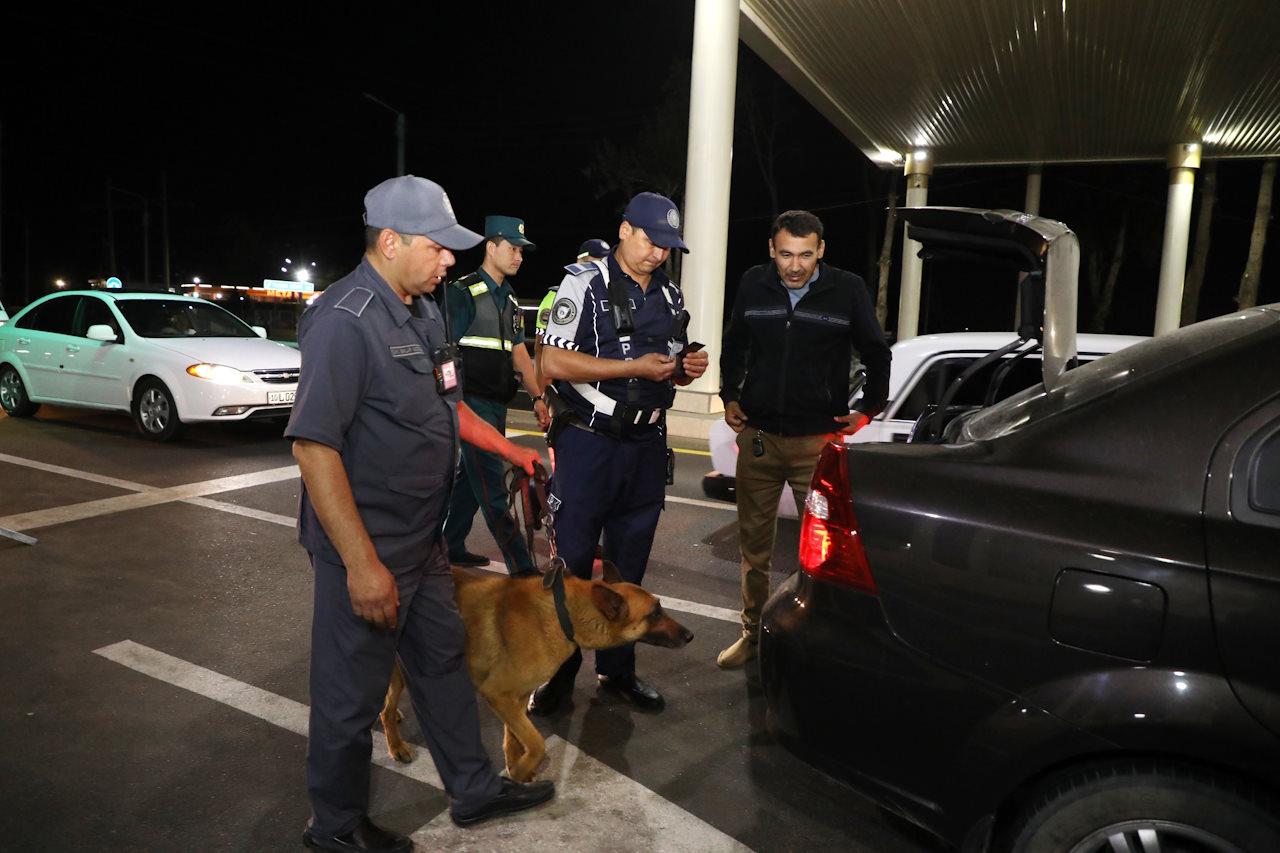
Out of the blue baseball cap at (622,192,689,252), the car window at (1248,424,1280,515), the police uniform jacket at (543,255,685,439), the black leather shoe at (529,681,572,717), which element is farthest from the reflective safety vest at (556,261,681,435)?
the car window at (1248,424,1280,515)

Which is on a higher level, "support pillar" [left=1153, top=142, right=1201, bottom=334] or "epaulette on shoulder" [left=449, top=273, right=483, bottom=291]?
"support pillar" [left=1153, top=142, right=1201, bottom=334]

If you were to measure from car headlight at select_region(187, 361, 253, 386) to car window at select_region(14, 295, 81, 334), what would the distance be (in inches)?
87.1

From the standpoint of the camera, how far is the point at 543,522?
11.3 ft

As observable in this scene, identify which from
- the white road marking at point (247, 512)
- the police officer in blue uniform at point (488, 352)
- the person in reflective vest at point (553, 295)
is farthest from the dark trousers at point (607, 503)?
the white road marking at point (247, 512)

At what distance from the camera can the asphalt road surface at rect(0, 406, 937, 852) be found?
103 inches

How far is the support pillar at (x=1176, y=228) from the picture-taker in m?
18.3

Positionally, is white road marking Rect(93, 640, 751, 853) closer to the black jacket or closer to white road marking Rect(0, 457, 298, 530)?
the black jacket

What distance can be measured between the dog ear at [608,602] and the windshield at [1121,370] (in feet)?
3.65

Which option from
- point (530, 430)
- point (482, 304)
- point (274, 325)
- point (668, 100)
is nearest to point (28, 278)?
point (274, 325)

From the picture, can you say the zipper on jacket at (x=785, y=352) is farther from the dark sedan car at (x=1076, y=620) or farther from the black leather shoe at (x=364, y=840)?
the black leather shoe at (x=364, y=840)

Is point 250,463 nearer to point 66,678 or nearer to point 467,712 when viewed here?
point 66,678

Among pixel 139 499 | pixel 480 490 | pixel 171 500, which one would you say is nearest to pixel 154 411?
pixel 139 499

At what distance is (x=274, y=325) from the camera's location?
31969 millimetres

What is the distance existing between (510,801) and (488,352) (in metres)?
2.86
